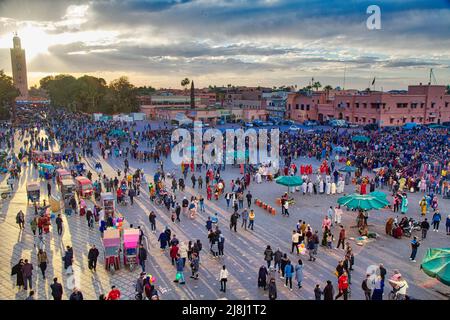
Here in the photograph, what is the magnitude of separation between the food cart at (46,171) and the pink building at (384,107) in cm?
4368

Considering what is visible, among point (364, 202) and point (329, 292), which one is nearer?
point (329, 292)

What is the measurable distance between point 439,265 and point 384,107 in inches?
1894

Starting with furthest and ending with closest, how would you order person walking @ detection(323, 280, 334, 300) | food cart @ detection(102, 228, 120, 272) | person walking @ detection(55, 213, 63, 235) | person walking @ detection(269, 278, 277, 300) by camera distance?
1. person walking @ detection(55, 213, 63, 235)
2. food cart @ detection(102, 228, 120, 272)
3. person walking @ detection(269, 278, 277, 300)
4. person walking @ detection(323, 280, 334, 300)

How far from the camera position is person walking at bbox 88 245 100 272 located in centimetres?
1115

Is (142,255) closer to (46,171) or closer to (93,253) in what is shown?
(93,253)

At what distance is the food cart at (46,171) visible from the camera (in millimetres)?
22641

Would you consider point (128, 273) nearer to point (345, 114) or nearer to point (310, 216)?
point (310, 216)

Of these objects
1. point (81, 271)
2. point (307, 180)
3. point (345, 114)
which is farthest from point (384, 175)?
point (345, 114)

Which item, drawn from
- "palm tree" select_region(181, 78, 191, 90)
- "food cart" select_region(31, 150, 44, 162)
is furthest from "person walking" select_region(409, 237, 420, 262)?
"palm tree" select_region(181, 78, 191, 90)

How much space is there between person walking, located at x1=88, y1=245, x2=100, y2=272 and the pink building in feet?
161

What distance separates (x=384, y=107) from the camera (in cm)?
5291

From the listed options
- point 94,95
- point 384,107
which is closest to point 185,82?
point 94,95

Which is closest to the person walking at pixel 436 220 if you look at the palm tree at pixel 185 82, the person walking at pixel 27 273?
the person walking at pixel 27 273

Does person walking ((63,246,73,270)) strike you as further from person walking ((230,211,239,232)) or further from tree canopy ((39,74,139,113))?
tree canopy ((39,74,139,113))
